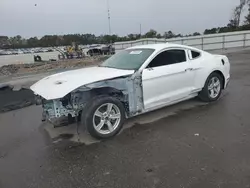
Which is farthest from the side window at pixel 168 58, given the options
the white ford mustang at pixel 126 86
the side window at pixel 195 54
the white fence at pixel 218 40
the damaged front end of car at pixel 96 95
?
the white fence at pixel 218 40

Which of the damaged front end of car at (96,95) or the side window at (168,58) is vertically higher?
the side window at (168,58)

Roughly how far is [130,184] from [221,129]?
7.56 ft

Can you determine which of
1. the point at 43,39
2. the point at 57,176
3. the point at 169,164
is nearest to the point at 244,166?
the point at 169,164

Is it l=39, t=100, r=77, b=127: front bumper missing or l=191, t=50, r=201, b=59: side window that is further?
l=191, t=50, r=201, b=59: side window

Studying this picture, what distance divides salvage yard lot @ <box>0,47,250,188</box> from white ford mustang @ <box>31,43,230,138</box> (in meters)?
0.41

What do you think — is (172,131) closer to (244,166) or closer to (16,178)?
(244,166)

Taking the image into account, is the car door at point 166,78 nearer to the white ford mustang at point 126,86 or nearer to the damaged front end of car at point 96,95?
the white ford mustang at point 126,86

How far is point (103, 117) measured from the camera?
4641mm

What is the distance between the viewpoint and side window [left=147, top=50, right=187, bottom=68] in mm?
5400

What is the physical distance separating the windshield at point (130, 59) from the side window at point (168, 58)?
0.19m

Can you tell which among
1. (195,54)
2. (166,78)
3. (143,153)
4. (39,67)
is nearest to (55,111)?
(143,153)

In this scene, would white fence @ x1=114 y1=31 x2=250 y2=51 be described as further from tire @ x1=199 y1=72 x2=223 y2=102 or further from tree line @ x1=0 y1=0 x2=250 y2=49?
tree line @ x1=0 y1=0 x2=250 y2=49

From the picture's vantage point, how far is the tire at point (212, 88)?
6.31m

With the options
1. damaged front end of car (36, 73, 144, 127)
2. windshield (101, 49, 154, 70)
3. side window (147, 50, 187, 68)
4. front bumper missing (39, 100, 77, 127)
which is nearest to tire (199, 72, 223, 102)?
side window (147, 50, 187, 68)
